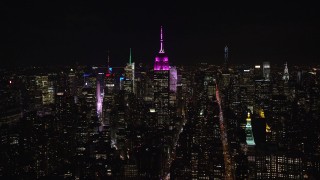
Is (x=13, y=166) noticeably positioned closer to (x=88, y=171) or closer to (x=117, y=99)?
(x=88, y=171)

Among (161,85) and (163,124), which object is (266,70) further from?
(161,85)

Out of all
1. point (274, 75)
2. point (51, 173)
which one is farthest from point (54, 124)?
point (274, 75)

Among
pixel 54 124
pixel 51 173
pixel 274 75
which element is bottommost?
pixel 51 173

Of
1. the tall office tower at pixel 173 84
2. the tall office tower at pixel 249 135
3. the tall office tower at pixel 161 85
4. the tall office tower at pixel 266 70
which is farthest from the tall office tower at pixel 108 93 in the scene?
the tall office tower at pixel 266 70

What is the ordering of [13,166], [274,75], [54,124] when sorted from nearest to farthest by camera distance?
[13,166] < [54,124] < [274,75]

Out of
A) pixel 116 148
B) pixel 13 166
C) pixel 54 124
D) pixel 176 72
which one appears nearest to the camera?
pixel 13 166

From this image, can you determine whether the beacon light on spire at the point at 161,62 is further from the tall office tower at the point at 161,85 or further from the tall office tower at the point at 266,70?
the tall office tower at the point at 266,70
